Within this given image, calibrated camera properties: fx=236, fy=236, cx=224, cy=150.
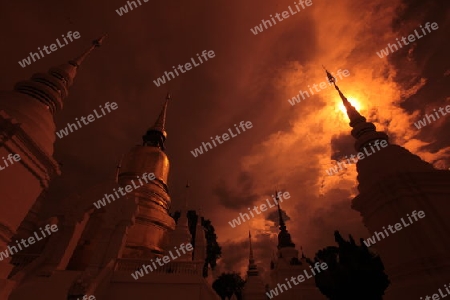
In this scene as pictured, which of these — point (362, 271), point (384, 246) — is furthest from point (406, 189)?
point (362, 271)

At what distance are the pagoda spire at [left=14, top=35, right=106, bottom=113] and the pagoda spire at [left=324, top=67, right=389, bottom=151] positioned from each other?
8.10 meters

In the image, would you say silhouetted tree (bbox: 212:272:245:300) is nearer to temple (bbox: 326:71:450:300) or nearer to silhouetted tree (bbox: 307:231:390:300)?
silhouetted tree (bbox: 307:231:390:300)

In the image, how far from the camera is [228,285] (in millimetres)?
34625

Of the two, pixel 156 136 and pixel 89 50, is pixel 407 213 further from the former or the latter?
pixel 156 136

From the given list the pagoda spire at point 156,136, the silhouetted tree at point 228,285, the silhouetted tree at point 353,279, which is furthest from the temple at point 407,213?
the silhouetted tree at point 228,285

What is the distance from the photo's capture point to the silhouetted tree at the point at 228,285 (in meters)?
33.3

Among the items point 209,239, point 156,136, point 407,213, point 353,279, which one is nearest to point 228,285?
point 209,239

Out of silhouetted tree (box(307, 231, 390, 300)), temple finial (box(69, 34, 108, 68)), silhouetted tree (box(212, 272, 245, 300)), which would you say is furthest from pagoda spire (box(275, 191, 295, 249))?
temple finial (box(69, 34, 108, 68))

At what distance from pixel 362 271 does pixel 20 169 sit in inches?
847

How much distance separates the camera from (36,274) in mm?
11438

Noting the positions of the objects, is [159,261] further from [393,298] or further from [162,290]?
[393,298]

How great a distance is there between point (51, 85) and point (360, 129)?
8832 millimetres

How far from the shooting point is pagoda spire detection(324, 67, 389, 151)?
625 centimetres

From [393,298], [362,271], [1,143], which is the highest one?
[1,143]
